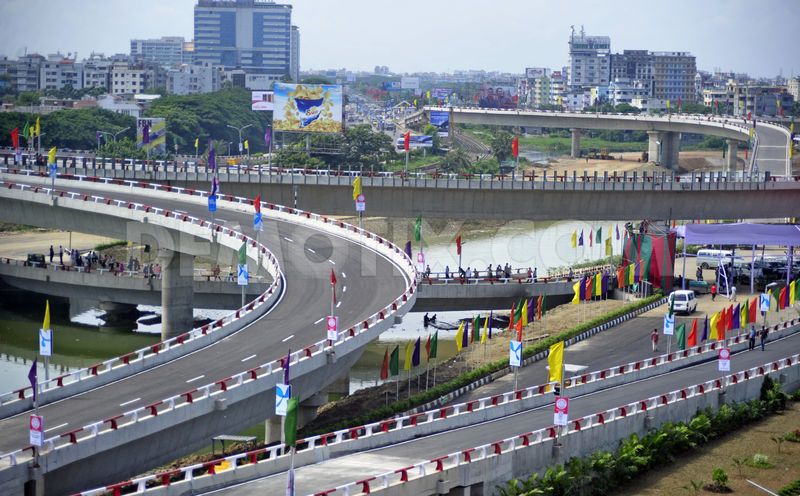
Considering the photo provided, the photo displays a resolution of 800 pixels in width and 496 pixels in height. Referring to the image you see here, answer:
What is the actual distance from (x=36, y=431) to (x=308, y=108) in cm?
9235

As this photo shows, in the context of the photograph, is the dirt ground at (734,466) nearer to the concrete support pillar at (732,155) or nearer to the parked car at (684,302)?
the parked car at (684,302)

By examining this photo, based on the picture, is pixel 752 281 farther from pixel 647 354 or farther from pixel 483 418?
pixel 483 418

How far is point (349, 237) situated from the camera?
80375 mm

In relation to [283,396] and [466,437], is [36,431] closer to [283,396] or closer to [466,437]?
[283,396]

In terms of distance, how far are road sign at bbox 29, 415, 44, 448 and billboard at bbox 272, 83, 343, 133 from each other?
90317mm

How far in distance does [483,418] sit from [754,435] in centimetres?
1096

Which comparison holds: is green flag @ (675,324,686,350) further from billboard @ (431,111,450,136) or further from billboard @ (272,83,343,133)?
billboard @ (431,111,450,136)

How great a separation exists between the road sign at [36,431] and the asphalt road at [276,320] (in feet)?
7.05

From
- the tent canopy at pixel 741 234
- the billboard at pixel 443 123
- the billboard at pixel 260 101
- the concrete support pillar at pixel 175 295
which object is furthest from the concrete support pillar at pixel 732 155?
the concrete support pillar at pixel 175 295

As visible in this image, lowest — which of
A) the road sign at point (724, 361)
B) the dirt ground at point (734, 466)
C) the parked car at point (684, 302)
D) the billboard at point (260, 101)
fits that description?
the dirt ground at point (734, 466)

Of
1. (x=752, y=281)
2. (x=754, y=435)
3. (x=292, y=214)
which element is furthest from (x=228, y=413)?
(x=752, y=281)

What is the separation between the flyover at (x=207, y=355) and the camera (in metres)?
42.5

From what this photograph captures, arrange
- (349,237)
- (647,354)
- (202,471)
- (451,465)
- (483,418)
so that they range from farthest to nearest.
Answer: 1. (349,237)
2. (647,354)
3. (483,418)
4. (202,471)
5. (451,465)

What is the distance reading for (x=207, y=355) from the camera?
5325cm
